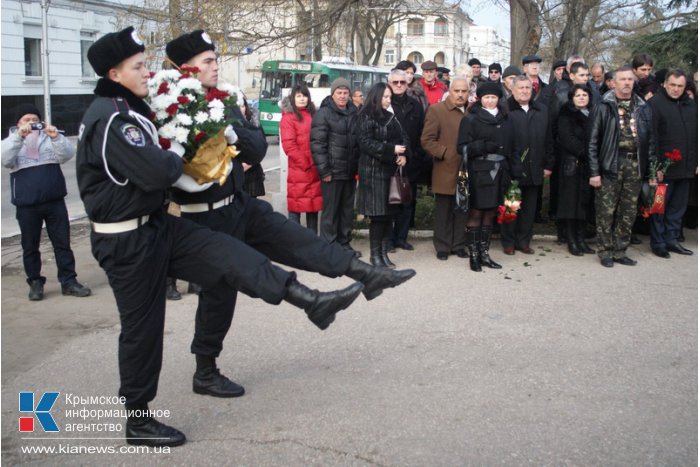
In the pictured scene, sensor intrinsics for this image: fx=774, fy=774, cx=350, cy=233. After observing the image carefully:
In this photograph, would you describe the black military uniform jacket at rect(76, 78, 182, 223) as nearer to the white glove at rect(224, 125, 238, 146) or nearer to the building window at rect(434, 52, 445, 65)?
the white glove at rect(224, 125, 238, 146)

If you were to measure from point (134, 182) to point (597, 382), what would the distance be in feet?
10.3

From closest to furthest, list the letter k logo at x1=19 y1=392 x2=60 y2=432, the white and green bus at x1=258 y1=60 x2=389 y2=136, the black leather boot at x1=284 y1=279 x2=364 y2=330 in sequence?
1. the black leather boot at x1=284 y1=279 x2=364 y2=330
2. the letter k logo at x1=19 y1=392 x2=60 y2=432
3. the white and green bus at x1=258 y1=60 x2=389 y2=136

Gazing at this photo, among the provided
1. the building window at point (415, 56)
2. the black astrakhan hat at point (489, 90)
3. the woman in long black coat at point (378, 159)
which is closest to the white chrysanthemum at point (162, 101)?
the woman in long black coat at point (378, 159)

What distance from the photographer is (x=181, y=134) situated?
4238 millimetres

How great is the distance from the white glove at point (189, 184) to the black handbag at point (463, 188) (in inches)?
169

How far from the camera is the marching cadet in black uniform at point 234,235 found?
4.66 metres

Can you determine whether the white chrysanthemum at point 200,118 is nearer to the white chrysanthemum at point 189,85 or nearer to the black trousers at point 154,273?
the white chrysanthemum at point 189,85

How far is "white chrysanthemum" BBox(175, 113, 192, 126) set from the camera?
4238mm

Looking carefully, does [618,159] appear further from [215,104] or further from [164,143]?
[164,143]

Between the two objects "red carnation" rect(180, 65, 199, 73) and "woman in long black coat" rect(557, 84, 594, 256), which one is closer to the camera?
"red carnation" rect(180, 65, 199, 73)

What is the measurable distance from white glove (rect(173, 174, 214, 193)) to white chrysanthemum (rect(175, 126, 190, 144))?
30 centimetres

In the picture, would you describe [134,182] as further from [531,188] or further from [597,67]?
[597,67]

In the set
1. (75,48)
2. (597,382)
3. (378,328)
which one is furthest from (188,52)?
(75,48)

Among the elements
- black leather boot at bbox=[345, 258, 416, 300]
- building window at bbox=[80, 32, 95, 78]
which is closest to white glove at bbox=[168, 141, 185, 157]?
black leather boot at bbox=[345, 258, 416, 300]
